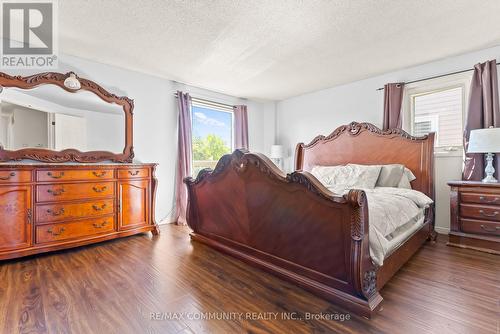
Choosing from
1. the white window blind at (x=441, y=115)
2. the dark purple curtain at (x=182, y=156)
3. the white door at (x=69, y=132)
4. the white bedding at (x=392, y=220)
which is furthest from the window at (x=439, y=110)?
the white door at (x=69, y=132)

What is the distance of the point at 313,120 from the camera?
4.54m

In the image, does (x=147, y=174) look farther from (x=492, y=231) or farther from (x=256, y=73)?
(x=492, y=231)

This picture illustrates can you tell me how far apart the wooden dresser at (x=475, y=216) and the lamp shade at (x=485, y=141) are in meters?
0.36

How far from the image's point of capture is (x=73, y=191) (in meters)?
2.57

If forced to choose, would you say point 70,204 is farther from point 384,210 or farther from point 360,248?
point 384,210

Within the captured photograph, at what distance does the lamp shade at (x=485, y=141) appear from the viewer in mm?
2416

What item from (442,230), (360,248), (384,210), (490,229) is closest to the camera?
(360,248)

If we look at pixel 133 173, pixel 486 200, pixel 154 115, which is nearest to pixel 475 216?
pixel 486 200

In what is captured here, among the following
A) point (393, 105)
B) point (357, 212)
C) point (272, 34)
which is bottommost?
point (357, 212)

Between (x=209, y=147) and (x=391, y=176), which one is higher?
(x=209, y=147)

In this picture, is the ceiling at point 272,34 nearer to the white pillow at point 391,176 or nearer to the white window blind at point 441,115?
the white window blind at point 441,115

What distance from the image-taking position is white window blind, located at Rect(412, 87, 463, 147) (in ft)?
10.1

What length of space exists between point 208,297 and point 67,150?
2496 mm

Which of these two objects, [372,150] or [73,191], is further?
[372,150]
